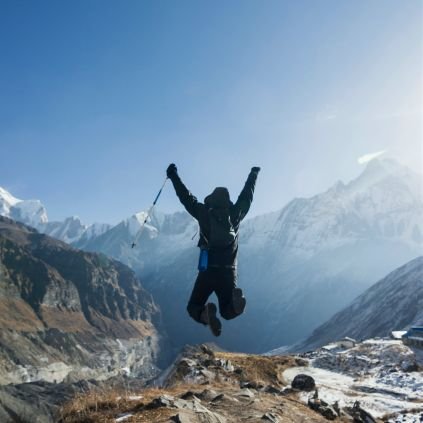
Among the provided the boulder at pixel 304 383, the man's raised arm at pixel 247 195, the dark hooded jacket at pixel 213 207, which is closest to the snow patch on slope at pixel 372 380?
the boulder at pixel 304 383

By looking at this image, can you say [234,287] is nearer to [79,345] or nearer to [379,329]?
[379,329]

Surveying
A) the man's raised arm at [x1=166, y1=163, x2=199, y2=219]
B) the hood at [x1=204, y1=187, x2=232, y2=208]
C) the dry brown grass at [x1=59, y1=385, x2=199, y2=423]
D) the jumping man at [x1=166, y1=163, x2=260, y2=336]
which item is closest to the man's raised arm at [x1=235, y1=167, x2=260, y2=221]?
the jumping man at [x1=166, y1=163, x2=260, y2=336]

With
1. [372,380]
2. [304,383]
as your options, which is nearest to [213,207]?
[304,383]

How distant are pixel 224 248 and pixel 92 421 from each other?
415 centimetres

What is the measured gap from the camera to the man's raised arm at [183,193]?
9.75 m

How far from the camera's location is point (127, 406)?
8.92 m

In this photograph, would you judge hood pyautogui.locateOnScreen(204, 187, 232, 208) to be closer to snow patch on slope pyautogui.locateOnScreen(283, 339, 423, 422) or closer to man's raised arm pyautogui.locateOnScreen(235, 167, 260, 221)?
man's raised arm pyautogui.locateOnScreen(235, 167, 260, 221)

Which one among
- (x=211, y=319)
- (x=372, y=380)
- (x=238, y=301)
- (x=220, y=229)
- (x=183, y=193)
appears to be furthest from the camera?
(x=372, y=380)

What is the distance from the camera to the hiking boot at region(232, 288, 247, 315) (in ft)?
30.2

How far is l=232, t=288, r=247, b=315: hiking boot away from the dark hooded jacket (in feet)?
1.96

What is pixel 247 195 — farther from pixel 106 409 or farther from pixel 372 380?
pixel 372 380

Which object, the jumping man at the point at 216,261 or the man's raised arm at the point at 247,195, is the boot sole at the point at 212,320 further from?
the man's raised arm at the point at 247,195

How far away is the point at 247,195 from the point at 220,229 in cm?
148

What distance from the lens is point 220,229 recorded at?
30.8 feet
